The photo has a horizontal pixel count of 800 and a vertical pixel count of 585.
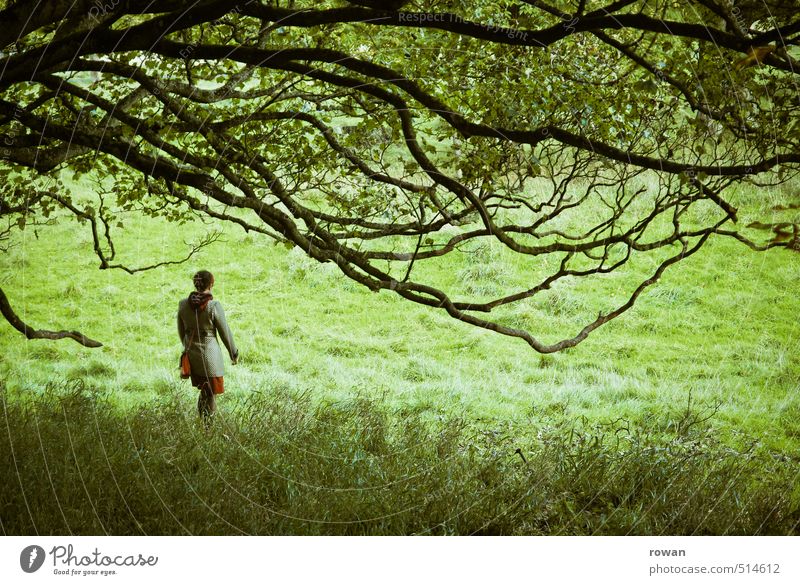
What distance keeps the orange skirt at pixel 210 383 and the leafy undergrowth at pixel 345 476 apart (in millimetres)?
143

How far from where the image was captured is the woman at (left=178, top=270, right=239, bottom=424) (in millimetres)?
3672

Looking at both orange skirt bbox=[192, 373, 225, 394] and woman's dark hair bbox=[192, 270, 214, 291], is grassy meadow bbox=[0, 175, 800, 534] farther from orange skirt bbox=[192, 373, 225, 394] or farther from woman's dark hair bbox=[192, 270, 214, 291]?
woman's dark hair bbox=[192, 270, 214, 291]

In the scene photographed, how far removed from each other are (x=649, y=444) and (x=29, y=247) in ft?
14.2

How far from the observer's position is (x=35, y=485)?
9.02ft

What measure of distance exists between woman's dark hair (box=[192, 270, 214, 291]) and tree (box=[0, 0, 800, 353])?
32 centimetres

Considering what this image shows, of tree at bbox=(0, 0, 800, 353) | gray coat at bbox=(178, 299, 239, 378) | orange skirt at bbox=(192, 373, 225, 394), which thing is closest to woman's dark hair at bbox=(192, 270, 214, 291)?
gray coat at bbox=(178, 299, 239, 378)

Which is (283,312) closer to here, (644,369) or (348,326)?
(348,326)

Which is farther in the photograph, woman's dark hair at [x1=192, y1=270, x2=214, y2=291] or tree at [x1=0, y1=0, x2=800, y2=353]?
woman's dark hair at [x1=192, y1=270, x2=214, y2=291]

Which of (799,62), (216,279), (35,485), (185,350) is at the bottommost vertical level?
(35,485)

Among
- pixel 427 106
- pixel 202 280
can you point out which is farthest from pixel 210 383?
pixel 427 106

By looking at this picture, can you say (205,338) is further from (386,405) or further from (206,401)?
(386,405)

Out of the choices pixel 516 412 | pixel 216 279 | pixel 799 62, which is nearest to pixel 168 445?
pixel 216 279

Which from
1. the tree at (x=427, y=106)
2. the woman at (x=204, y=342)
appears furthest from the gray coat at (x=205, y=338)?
the tree at (x=427, y=106)
